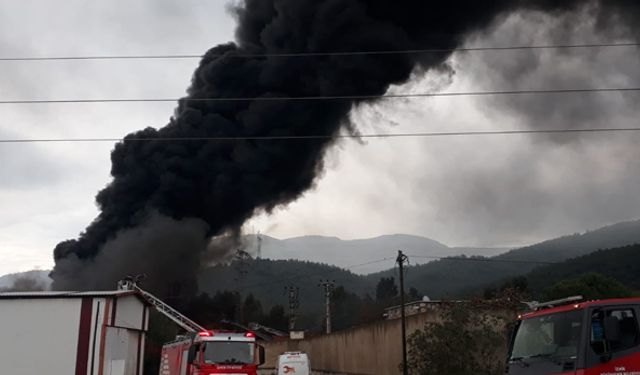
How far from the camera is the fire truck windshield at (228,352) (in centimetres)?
1811

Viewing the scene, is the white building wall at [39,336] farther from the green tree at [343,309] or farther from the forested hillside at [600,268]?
the green tree at [343,309]

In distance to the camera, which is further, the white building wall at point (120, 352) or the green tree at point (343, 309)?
the green tree at point (343, 309)

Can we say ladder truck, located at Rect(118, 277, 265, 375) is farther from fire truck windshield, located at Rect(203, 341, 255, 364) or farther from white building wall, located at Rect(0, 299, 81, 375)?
white building wall, located at Rect(0, 299, 81, 375)

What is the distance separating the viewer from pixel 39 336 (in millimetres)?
21641

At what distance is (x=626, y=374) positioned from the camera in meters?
8.16

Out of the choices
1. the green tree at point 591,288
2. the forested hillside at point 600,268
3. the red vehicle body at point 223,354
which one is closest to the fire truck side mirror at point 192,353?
the red vehicle body at point 223,354

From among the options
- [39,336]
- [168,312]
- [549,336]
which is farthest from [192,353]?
[168,312]

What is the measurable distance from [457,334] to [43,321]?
15.8 meters

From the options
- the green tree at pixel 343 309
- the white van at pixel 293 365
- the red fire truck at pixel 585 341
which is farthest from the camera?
the green tree at pixel 343 309

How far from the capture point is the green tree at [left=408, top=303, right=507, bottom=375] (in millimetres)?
23719

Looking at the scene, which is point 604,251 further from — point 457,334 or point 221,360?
point 221,360

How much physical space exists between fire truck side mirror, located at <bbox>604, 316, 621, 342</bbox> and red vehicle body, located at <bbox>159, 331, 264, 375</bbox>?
40.1 feet

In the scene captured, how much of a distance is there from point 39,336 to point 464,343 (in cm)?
1604

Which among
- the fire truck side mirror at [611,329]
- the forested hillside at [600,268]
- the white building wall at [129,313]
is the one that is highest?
the forested hillside at [600,268]
